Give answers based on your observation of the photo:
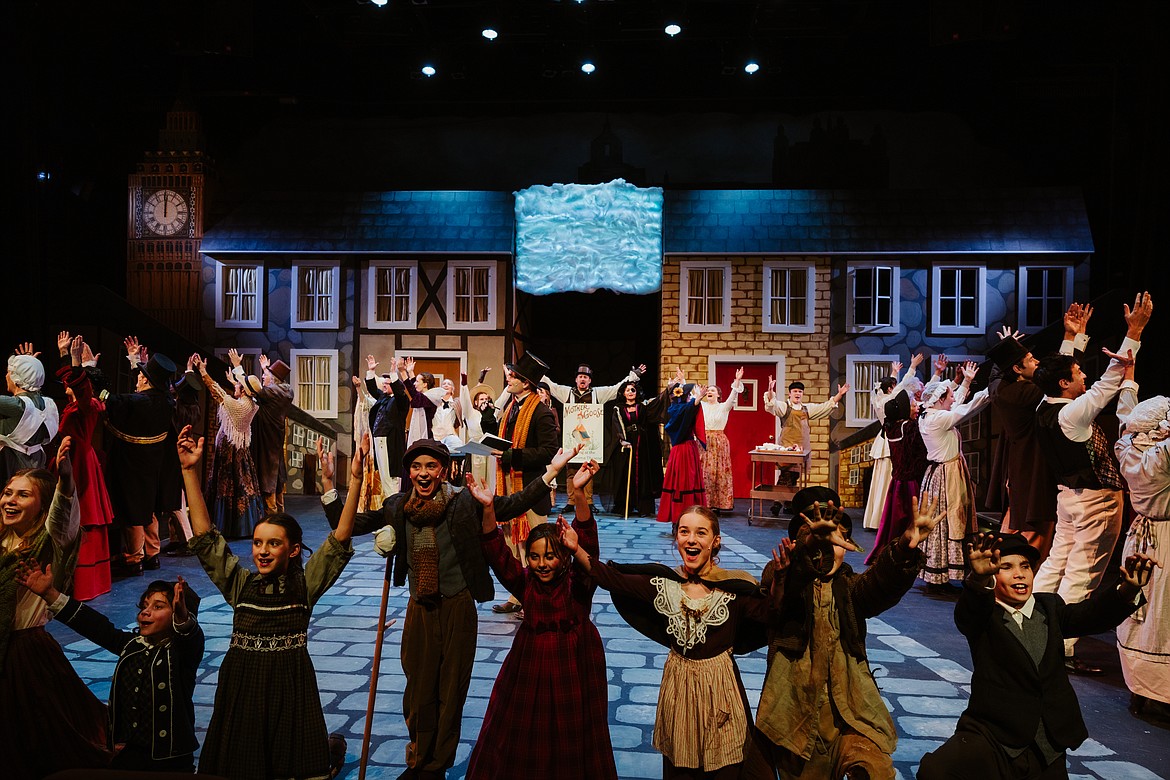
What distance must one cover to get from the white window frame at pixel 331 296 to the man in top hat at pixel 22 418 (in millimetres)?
8671

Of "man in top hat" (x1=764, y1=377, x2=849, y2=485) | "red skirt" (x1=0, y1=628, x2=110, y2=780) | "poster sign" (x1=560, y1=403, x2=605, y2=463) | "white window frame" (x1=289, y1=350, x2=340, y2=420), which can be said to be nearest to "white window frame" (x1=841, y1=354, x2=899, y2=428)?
"man in top hat" (x1=764, y1=377, x2=849, y2=485)

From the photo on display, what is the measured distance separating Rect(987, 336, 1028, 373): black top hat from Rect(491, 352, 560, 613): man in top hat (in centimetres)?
334

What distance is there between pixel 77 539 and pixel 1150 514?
206 inches

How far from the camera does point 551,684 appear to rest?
3.21 meters

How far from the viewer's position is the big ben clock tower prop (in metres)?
14.8

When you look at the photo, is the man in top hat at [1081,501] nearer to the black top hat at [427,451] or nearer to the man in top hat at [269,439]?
the black top hat at [427,451]

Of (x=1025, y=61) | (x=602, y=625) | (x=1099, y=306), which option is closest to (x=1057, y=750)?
(x=602, y=625)

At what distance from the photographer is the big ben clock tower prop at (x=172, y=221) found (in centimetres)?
1484

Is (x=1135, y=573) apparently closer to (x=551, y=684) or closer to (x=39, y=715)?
(x=551, y=684)

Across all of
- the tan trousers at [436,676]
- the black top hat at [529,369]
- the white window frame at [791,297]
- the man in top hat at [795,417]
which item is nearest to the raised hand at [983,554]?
the tan trousers at [436,676]

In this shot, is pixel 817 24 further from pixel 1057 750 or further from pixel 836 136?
pixel 1057 750

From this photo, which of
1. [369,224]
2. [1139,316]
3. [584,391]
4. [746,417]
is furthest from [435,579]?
[369,224]

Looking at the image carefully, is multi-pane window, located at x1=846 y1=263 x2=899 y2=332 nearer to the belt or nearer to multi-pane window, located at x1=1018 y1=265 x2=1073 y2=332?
multi-pane window, located at x1=1018 y1=265 x2=1073 y2=332

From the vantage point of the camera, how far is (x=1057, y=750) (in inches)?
116
